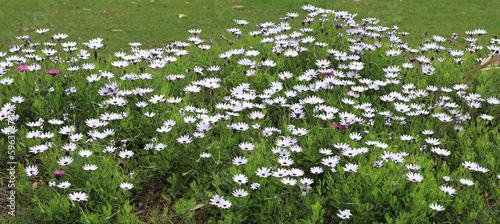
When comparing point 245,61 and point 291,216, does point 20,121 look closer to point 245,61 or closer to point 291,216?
point 245,61

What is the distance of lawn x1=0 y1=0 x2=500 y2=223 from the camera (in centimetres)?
302

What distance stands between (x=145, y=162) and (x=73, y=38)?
4.75 m

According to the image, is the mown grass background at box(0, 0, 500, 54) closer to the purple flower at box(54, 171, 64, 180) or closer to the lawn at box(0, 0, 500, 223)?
the lawn at box(0, 0, 500, 223)

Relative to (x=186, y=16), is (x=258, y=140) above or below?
above

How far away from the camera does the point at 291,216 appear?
302 cm

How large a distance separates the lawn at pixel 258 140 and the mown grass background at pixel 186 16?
2835 mm

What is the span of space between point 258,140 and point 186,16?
580 cm

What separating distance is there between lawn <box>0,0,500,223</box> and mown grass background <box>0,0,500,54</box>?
2.83 metres

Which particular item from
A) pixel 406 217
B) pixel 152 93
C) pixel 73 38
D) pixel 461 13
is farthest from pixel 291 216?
pixel 461 13

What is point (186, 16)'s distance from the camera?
8.89m

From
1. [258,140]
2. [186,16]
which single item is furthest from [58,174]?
[186,16]

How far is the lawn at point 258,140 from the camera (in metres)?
3.02

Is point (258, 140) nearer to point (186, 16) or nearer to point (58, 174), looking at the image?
point (58, 174)

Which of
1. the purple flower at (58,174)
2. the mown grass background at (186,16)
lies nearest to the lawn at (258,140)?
the purple flower at (58,174)
